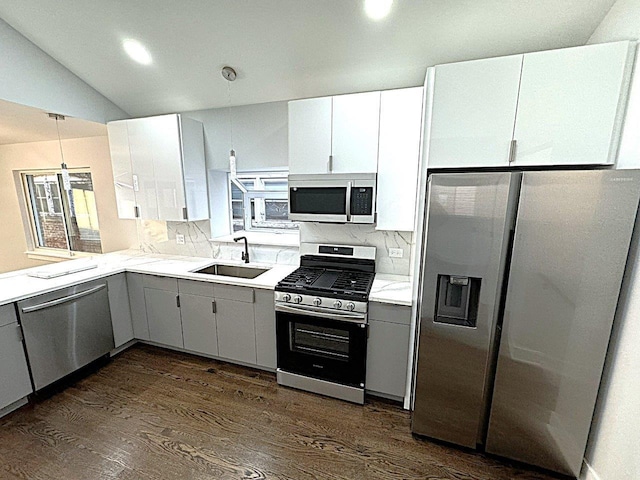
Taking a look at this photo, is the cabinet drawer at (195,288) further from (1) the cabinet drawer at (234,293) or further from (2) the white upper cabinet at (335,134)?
(2) the white upper cabinet at (335,134)

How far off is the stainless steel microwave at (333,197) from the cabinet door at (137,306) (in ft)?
5.72

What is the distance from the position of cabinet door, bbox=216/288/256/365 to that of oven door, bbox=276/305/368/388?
1.01 ft

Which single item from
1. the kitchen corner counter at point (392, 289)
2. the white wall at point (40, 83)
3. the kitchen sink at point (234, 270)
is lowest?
the kitchen sink at point (234, 270)


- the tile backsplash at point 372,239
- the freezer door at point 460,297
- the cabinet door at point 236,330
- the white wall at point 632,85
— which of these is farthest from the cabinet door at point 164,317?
A: the white wall at point 632,85

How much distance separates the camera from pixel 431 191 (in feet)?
5.48

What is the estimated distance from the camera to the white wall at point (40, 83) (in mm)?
2197

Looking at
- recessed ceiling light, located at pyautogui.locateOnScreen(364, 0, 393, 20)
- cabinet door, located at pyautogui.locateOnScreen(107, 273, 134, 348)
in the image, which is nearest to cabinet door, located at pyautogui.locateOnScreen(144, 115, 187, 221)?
cabinet door, located at pyautogui.locateOnScreen(107, 273, 134, 348)

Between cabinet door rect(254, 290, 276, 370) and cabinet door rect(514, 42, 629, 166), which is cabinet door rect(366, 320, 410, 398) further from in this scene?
cabinet door rect(514, 42, 629, 166)

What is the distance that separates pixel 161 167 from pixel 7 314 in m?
1.61

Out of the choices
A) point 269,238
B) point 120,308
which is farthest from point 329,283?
point 120,308

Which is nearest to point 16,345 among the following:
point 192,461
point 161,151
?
point 192,461

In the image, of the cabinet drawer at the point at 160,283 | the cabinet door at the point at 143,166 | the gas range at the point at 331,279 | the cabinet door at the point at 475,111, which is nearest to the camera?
the cabinet door at the point at 475,111

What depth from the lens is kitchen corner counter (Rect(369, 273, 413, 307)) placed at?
2039mm

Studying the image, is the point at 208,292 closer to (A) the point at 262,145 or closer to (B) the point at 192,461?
(B) the point at 192,461
